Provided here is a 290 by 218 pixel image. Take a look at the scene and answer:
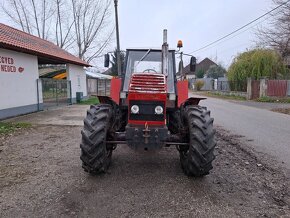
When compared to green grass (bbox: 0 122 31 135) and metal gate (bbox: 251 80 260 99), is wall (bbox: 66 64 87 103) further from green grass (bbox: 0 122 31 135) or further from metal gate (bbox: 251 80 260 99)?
metal gate (bbox: 251 80 260 99)

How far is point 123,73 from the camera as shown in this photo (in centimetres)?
568

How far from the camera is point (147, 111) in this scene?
14.1 feet

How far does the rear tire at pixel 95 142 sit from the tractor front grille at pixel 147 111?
49cm

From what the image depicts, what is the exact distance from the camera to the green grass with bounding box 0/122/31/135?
864 cm

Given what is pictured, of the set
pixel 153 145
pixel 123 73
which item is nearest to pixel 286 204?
pixel 153 145

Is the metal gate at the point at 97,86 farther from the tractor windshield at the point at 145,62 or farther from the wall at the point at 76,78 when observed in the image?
the tractor windshield at the point at 145,62

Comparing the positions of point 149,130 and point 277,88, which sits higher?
point 277,88

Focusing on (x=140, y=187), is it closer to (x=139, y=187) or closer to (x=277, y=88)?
(x=139, y=187)

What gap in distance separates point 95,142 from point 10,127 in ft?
21.0

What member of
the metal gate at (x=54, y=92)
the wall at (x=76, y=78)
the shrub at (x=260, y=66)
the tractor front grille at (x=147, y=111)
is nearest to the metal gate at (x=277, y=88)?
the shrub at (x=260, y=66)

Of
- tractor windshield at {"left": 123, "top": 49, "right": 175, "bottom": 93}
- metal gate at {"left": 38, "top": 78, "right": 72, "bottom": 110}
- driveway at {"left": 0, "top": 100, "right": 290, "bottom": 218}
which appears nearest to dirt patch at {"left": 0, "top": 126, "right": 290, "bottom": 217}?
driveway at {"left": 0, "top": 100, "right": 290, "bottom": 218}

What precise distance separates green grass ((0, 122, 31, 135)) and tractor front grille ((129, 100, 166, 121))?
5.94 meters

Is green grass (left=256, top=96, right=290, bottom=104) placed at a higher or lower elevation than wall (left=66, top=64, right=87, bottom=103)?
lower

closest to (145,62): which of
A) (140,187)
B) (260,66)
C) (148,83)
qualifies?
(148,83)
